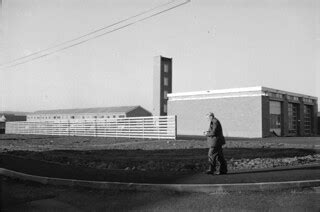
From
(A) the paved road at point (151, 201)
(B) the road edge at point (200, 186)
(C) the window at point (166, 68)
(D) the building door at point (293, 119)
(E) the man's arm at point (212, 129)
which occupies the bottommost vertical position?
(A) the paved road at point (151, 201)

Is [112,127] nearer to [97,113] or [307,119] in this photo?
[307,119]

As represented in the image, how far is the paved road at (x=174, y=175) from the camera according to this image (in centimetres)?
866

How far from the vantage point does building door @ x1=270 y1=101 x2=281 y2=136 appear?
1582 inches

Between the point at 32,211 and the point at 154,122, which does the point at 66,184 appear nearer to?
the point at 32,211

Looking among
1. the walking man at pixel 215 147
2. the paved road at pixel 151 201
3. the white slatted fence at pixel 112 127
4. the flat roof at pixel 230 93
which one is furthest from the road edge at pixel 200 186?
the flat roof at pixel 230 93

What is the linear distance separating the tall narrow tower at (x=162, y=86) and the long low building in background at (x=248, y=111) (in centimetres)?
854

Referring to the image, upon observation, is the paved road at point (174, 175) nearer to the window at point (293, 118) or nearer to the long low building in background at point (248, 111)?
the long low building in background at point (248, 111)

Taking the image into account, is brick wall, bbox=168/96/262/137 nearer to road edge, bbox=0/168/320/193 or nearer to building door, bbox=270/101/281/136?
building door, bbox=270/101/281/136

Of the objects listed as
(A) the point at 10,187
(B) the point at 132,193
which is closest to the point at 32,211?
(B) the point at 132,193

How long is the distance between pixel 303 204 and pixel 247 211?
3.88 ft

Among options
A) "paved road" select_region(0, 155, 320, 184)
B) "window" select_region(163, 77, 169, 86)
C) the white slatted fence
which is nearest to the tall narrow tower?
"window" select_region(163, 77, 169, 86)

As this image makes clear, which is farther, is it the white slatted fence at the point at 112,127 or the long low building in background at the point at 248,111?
the long low building in background at the point at 248,111

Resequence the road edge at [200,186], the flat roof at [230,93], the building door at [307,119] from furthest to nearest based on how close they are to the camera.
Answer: the building door at [307,119]
the flat roof at [230,93]
the road edge at [200,186]

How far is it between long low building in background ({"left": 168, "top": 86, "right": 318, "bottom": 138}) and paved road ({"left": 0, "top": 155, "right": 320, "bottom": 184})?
2753 cm
